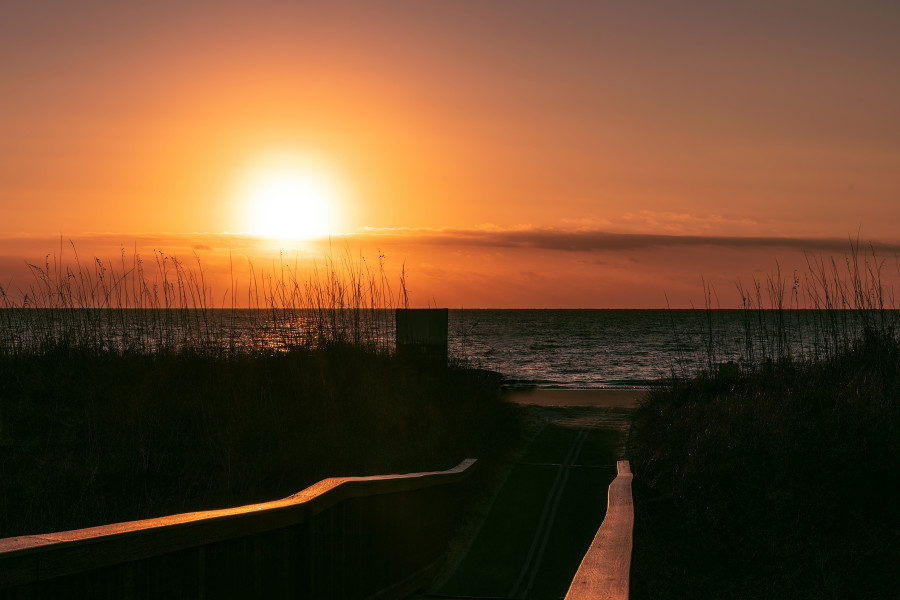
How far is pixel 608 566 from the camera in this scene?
2.63 meters

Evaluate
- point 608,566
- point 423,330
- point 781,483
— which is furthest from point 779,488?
point 423,330

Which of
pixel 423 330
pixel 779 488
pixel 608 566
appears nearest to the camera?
pixel 608 566

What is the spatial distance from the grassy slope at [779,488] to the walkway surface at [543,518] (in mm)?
616

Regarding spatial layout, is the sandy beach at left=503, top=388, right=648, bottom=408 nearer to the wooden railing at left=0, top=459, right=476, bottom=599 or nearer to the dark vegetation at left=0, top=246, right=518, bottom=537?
the dark vegetation at left=0, top=246, right=518, bottom=537

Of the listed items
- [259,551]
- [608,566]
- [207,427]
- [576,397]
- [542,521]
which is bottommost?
[542,521]

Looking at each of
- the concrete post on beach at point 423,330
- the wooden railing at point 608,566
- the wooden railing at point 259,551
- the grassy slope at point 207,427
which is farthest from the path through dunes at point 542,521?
the wooden railing at point 608,566

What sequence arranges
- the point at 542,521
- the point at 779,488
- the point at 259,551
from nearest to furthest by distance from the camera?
the point at 259,551
the point at 779,488
the point at 542,521

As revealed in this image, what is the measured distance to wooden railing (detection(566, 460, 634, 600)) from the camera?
7.33ft

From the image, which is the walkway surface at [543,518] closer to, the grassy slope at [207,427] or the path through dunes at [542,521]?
the path through dunes at [542,521]

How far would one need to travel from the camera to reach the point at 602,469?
34.1 feet

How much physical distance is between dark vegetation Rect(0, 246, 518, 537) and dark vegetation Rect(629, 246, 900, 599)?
8.85 ft

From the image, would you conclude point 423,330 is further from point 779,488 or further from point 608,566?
point 608,566

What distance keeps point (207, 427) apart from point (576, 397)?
30.1 ft

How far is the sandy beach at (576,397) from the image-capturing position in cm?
1559
